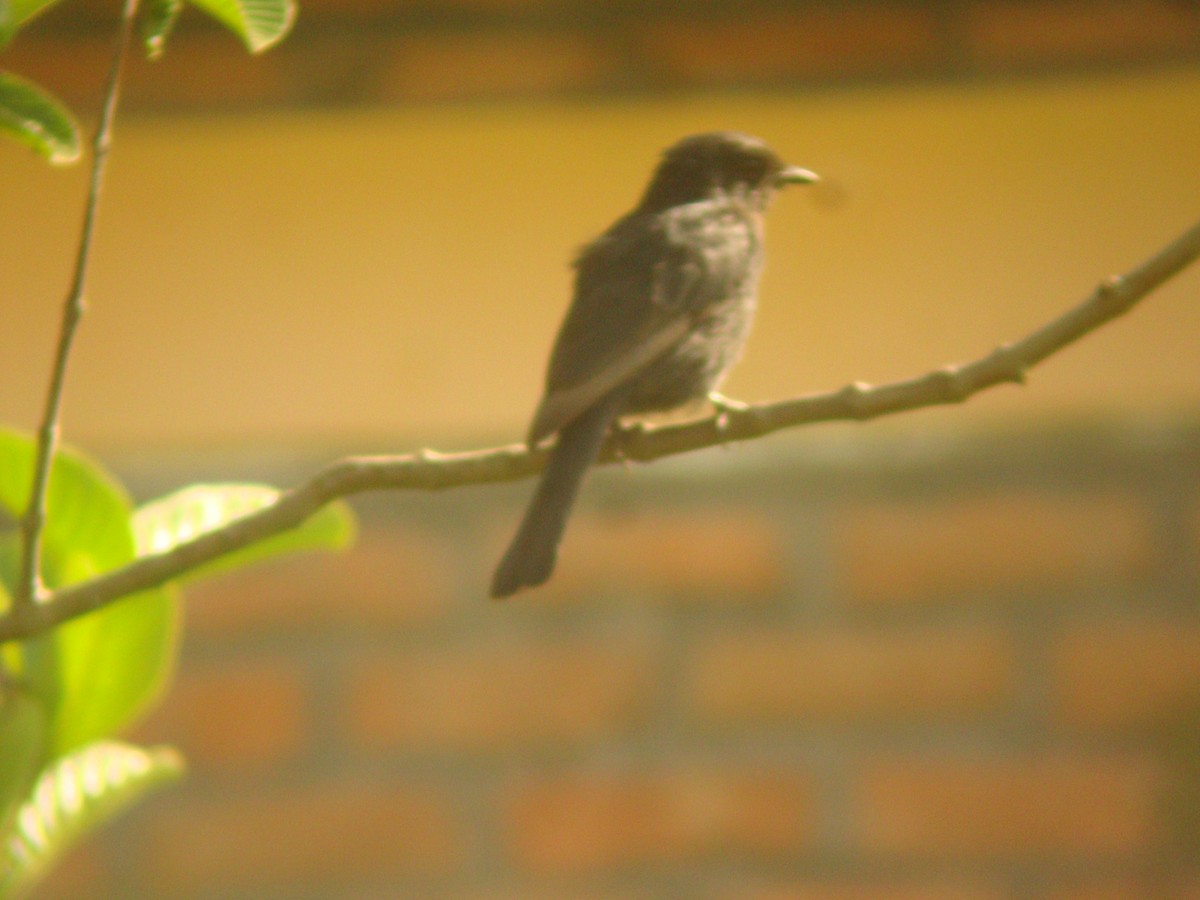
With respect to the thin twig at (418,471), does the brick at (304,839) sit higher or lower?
lower

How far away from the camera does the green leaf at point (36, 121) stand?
2.87ft

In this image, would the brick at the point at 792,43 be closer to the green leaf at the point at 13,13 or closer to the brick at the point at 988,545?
the brick at the point at 988,545

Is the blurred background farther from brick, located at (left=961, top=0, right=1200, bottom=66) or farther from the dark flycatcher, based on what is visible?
the dark flycatcher

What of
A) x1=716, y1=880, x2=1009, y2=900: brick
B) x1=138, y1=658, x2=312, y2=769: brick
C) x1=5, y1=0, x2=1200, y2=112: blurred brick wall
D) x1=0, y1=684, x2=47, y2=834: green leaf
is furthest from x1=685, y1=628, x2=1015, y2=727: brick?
x1=0, y1=684, x2=47, y2=834: green leaf

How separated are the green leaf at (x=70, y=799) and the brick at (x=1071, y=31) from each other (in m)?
1.45

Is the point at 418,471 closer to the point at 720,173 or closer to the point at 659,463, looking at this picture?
the point at 720,173

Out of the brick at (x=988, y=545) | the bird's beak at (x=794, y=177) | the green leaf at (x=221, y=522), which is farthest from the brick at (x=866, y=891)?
the green leaf at (x=221, y=522)

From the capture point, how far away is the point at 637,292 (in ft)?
4.52

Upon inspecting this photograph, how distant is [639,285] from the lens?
1395 mm

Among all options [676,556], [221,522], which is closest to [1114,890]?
[676,556]

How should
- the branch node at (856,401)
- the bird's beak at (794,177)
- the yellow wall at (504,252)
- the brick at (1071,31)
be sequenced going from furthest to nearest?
1. the yellow wall at (504,252)
2. the brick at (1071,31)
3. the bird's beak at (794,177)
4. the branch node at (856,401)

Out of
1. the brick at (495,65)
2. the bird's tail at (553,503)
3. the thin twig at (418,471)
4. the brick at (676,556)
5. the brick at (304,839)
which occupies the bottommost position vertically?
the brick at (304,839)

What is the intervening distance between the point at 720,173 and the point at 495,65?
0.52 meters

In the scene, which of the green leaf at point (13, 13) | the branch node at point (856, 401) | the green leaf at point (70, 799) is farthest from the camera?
the green leaf at point (70, 799)
